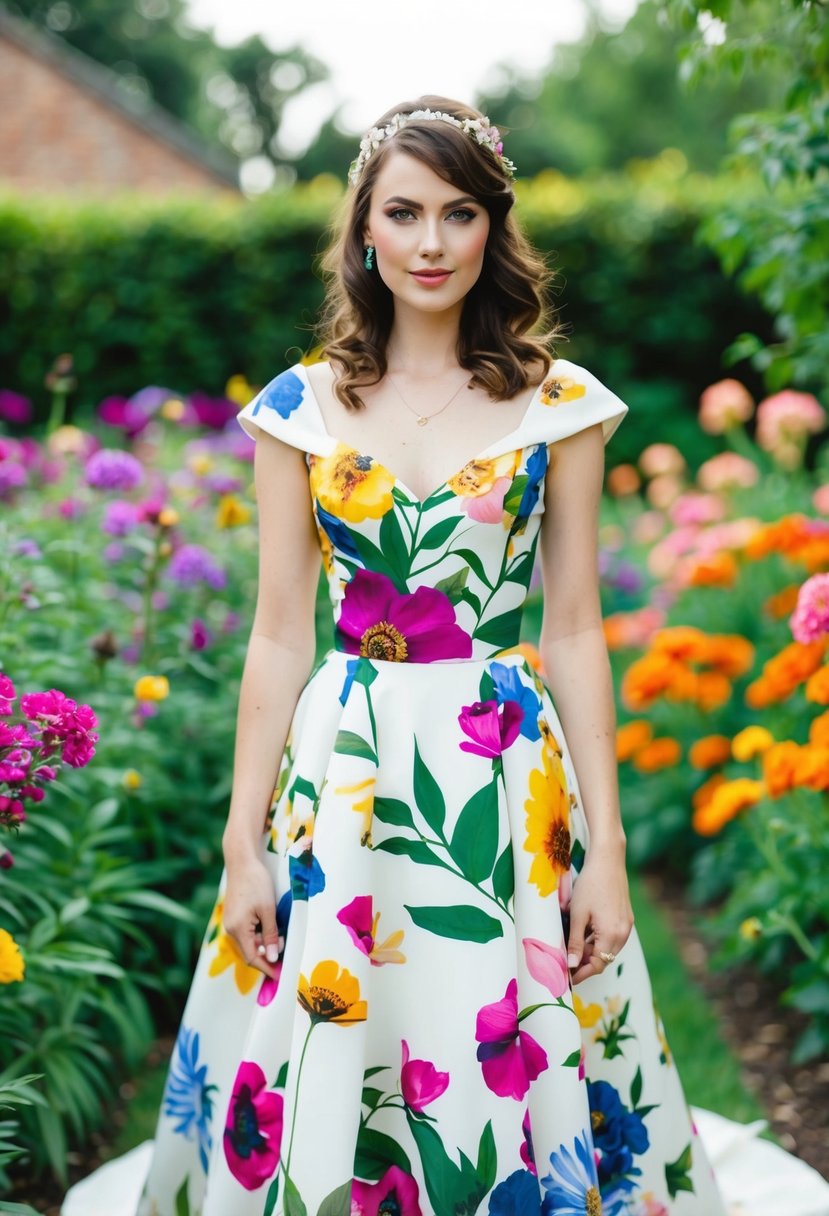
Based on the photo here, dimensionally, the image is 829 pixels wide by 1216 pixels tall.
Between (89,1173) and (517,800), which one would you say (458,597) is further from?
(89,1173)

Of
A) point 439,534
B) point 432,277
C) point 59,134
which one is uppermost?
point 59,134

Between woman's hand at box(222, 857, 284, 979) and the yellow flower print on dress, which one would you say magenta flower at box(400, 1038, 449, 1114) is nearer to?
woman's hand at box(222, 857, 284, 979)

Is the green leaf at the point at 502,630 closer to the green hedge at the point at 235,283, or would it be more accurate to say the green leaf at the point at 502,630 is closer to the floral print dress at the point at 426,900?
the floral print dress at the point at 426,900

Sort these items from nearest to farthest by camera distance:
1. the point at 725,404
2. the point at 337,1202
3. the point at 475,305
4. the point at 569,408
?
the point at 337,1202 < the point at 569,408 < the point at 475,305 < the point at 725,404

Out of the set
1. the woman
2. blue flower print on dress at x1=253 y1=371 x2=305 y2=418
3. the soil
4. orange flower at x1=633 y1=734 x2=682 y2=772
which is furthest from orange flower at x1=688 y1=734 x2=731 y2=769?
blue flower print on dress at x1=253 y1=371 x2=305 y2=418

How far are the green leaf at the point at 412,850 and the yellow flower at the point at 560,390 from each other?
0.66m

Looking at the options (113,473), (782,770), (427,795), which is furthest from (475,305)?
(113,473)

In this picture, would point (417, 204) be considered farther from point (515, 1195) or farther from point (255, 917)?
point (515, 1195)

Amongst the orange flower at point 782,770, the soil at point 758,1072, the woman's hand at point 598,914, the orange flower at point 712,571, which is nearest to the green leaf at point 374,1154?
the woman's hand at point 598,914

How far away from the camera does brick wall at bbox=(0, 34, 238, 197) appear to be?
54.1ft

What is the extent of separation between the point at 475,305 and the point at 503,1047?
3.55ft

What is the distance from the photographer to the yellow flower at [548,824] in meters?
1.63

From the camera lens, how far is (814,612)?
233 centimetres

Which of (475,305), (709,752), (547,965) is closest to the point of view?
(547,965)
